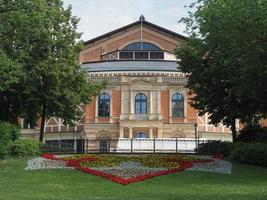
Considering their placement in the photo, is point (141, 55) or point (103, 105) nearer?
point (103, 105)

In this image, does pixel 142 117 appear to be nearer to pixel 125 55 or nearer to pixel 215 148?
pixel 125 55

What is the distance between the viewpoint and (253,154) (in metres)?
26.5

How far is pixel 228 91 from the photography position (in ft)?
105

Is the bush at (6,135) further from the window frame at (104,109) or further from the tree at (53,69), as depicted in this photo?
the window frame at (104,109)

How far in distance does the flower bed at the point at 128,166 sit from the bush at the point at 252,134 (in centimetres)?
801

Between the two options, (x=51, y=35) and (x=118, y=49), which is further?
(x=118, y=49)

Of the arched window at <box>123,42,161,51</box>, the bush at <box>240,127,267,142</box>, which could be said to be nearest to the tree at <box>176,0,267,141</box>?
the bush at <box>240,127,267,142</box>

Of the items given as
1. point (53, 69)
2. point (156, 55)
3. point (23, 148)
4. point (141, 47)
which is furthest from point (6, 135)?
point (141, 47)

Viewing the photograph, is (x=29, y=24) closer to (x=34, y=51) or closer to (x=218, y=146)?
(x=34, y=51)

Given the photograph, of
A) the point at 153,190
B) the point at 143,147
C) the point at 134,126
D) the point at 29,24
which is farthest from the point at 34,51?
the point at 134,126

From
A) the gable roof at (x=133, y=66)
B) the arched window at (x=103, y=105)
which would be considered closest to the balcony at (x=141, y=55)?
the gable roof at (x=133, y=66)

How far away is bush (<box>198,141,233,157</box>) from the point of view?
33.5m

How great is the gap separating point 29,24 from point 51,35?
24.6 ft

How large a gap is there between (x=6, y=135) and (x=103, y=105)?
109 feet
